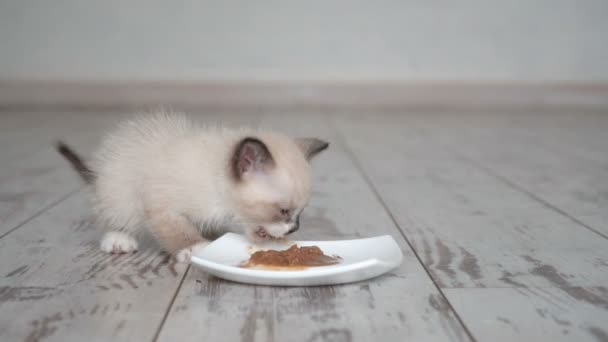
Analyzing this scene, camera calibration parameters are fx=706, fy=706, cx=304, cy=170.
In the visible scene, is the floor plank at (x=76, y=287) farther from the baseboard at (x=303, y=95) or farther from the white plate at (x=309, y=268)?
the baseboard at (x=303, y=95)

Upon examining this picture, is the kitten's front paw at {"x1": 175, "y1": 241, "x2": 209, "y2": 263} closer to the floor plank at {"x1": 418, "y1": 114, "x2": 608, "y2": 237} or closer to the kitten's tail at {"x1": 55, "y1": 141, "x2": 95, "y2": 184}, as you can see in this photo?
the kitten's tail at {"x1": 55, "y1": 141, "x2": 95, "y2": 184}

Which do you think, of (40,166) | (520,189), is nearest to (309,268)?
(520,189)

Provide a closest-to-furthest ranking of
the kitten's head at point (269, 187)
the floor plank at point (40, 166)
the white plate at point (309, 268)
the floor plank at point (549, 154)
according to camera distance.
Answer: the white plate at point (309, 268) → the kitten's head at point (269, 187) → the floor plank at point (40, 166) → the floor plank at point (549, 154)

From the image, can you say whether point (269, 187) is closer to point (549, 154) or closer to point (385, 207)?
point (385, 207)

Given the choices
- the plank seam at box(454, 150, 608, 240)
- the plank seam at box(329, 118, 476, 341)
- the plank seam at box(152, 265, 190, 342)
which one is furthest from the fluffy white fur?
the plank seam at box(454, 150, 608, 240)

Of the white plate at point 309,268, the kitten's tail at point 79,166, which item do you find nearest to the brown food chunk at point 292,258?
the white plate at point 309,268

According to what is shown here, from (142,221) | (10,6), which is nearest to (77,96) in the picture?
A: (10,6)

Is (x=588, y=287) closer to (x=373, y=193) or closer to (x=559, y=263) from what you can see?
(x=559, y=263)
